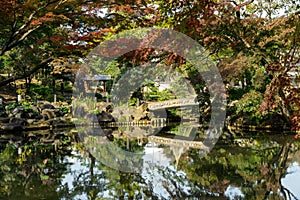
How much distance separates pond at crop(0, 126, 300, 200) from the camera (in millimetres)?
4664

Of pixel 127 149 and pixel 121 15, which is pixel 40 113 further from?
pixel 121 15

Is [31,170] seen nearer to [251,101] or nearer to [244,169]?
[244,169]

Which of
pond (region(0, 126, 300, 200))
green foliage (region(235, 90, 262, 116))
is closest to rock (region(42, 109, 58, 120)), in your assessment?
pond (region(0, 126, 300, 200))

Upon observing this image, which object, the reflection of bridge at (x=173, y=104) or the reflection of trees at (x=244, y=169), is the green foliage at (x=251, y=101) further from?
the reflection of bridge at (x=173, y=104)

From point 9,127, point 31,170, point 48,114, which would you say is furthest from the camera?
point 48,114

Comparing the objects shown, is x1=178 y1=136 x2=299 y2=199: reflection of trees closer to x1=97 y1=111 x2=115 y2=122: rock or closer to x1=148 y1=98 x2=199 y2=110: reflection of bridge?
x1=148 y1=98 x2=199 y2=110: reflection of bridge

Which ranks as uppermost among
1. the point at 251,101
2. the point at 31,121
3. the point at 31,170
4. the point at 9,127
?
the point at 251,101

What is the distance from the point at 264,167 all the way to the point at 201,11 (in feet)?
12.2

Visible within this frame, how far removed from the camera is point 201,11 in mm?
2990

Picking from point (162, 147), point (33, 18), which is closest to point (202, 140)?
point (162, 147)

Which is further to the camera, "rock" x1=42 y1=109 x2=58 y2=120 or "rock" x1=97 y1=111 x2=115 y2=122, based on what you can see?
"rock" x1=97 y1=111 x2=115 y2=122

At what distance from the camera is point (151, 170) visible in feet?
20.0

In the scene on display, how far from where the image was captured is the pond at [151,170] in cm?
466

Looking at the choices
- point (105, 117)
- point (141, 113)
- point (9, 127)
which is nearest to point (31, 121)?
point (9, 127)
